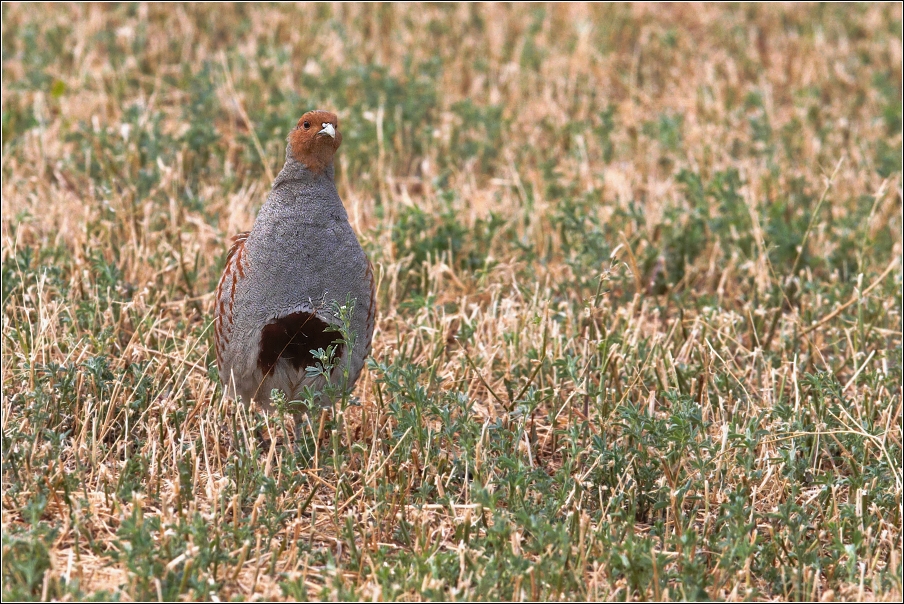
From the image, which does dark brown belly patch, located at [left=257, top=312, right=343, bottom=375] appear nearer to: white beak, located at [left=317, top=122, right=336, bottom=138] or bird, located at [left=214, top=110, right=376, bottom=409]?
bird, located at [left=214, top=110, right=376, bottom=409]

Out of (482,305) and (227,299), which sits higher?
(227,299)

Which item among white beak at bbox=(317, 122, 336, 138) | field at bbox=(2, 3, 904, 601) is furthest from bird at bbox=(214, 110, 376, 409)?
field at bbox=(2, 3, 904, 601)

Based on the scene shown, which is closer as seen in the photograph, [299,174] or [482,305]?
[299,174]

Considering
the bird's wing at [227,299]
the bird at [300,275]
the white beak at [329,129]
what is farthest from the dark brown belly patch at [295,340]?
the white beak at [329,129]

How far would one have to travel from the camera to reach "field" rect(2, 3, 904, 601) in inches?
142

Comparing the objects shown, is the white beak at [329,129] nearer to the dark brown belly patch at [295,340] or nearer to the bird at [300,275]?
the bird at [300,275]

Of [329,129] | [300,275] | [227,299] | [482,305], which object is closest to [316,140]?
[329,129]

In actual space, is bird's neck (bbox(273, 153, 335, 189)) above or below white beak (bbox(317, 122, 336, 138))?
below

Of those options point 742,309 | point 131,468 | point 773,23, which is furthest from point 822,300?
point 773,23

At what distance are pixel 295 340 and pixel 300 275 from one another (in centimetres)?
25

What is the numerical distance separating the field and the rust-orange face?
76cm

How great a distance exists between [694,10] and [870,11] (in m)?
1.32

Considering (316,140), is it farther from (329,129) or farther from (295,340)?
(295,340)

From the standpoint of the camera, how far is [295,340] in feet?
13.3
